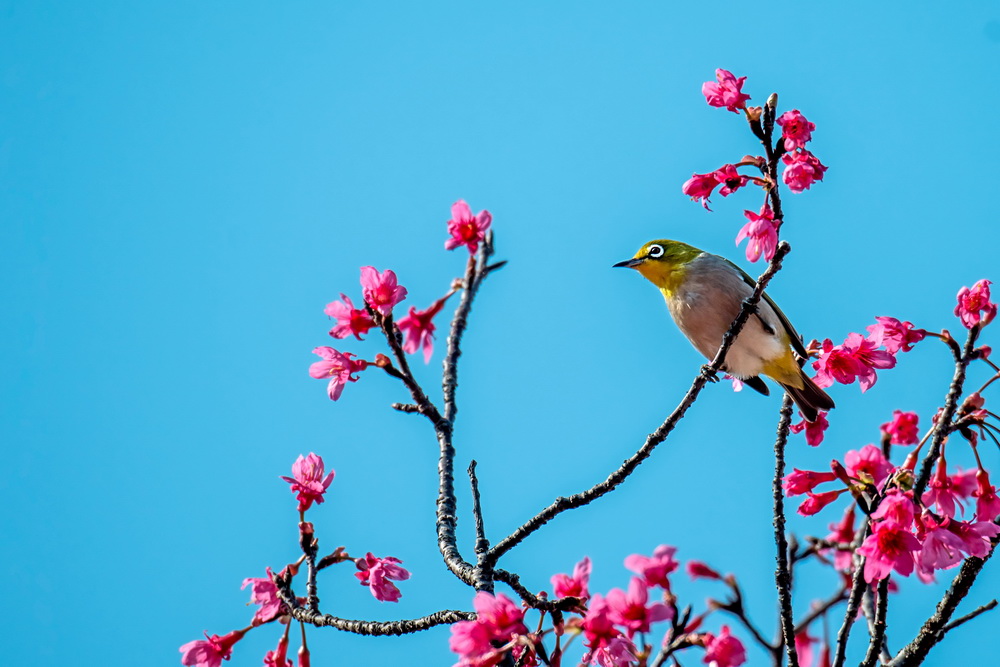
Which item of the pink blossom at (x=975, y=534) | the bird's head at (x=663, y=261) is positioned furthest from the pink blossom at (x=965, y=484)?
the bird's head at (x=663, y=261)

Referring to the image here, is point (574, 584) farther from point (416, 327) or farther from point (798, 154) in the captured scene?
point (798, 154)

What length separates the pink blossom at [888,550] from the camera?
3.41 m

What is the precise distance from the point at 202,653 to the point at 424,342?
198cm

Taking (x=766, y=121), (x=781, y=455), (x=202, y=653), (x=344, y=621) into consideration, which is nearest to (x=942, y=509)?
(x=781, y=455)

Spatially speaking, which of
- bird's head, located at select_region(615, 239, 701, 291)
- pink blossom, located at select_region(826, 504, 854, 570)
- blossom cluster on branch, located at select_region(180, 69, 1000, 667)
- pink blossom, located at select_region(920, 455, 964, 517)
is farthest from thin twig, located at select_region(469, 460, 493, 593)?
bird's head, located at select_region(615, 239, 701, 291)

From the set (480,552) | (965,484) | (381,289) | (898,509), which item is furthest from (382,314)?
(965,484)

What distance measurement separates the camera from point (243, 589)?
3.88 m

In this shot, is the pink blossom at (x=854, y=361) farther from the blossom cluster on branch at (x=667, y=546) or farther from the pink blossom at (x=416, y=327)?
the pink blossom at (x=416, y=327)

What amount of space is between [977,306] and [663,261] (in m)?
4.09

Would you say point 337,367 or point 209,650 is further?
point 209,650

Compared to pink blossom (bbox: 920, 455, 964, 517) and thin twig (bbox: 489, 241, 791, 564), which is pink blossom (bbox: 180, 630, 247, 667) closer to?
thin twig (bbox: 489, 241, 791, 564)

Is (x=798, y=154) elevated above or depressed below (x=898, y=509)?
above

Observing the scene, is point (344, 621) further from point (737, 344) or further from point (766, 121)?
point (737, 344)

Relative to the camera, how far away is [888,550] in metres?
3.43
